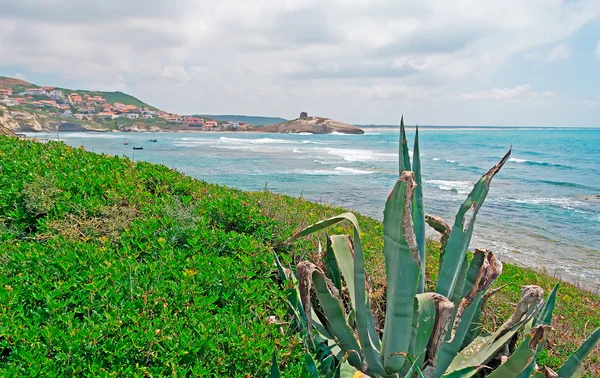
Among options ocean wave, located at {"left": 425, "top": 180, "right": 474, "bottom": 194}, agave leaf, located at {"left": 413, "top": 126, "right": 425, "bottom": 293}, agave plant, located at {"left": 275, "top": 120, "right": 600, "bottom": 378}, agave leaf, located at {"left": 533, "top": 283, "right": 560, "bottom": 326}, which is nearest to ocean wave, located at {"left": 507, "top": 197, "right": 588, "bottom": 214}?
ocean wave, located at {"left": 425, "top": 180, "right": 474, "bottom": 194}

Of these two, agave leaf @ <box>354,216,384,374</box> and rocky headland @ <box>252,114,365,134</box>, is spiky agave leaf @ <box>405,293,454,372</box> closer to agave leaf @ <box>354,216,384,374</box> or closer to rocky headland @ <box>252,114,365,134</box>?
agave leaf @ <box>354,216,384,374</box>

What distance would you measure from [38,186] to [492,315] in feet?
15.5

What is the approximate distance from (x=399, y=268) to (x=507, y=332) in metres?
1.06

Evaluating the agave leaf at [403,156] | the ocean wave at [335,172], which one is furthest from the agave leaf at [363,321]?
the ocean wave at [335,172]

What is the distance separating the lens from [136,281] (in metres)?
2.81

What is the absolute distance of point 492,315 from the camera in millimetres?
3818

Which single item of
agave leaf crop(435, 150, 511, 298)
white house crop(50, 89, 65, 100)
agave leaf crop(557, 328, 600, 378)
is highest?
white house crop(50, 89, 65, 100)

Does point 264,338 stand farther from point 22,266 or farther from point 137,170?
point 137,170

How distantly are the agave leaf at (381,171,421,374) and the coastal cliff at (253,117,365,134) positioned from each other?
146572 millimetres

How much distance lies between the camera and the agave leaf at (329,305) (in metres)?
2.64

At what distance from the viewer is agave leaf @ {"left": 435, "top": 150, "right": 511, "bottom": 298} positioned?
8.49 feet

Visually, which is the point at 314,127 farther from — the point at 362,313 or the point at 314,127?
the point at 362,313

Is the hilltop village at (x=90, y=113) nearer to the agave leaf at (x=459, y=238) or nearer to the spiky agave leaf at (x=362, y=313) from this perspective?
the spiky agave leaf at (x=362, y=313)

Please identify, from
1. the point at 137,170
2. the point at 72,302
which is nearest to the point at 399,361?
the point at 72,302
